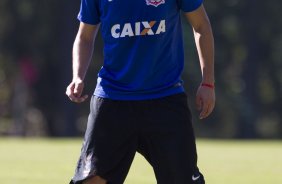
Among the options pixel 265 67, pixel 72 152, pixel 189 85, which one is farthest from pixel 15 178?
pixel 265 67

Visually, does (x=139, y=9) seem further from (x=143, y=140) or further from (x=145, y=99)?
(x=143, y=140)

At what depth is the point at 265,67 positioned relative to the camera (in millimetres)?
39125

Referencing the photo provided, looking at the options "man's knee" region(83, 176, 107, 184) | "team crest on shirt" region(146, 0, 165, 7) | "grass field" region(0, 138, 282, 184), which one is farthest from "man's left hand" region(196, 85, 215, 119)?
"grass field" region(0, 138, 282, 184)

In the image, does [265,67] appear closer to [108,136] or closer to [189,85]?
[189,85]

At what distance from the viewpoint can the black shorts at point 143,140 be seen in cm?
605

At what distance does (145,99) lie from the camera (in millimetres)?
6121

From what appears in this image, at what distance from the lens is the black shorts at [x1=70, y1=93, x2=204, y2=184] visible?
6.05 meters

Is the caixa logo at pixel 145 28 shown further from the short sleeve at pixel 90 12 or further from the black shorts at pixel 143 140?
the black shorts at pixel 143 140

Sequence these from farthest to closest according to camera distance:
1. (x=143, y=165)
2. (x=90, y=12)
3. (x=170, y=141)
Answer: (x=143, y=165), (x=90, y=12), (x=170, y=141)

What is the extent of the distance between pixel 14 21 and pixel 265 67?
9798mm

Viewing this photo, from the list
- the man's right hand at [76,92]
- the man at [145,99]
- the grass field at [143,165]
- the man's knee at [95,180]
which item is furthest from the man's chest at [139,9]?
the grass field at [143,165]

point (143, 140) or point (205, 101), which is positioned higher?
point (205, 101)

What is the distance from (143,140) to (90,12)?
865 millimetres

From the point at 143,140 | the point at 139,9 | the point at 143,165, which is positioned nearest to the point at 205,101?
the point at 143,140
